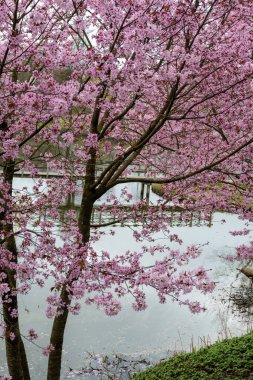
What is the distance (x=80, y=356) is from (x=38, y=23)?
24.6 ft

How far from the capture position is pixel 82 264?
14.3 feet

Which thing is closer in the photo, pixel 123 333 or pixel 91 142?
pixel 91 142

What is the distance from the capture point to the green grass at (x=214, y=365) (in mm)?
5508

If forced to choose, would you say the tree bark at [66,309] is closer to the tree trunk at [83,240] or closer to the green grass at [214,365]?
the tree trunk at [83,240]

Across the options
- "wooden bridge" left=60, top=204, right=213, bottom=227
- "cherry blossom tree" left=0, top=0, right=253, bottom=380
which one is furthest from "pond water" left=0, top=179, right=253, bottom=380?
"cherry blossom tree" left=0, top=0, right=253, bottom=380

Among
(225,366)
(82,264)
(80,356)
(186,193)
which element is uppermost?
(186,193)

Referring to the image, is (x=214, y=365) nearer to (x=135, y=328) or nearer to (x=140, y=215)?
(x=140, y=215)

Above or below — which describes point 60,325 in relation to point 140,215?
below

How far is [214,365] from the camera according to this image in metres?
5.89

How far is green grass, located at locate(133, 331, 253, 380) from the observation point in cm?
551

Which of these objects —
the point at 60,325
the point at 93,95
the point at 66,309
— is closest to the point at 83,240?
the point at 66,309

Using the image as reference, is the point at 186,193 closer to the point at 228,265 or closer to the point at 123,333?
the point at 123,333

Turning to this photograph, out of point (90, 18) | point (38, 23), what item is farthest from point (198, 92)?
point (38, 23)

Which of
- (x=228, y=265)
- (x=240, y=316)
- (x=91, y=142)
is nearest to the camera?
(x=91, y=142)
